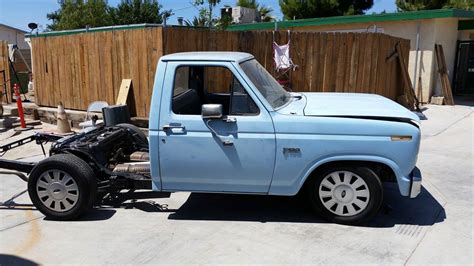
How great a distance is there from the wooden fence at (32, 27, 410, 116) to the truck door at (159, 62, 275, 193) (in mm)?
4007

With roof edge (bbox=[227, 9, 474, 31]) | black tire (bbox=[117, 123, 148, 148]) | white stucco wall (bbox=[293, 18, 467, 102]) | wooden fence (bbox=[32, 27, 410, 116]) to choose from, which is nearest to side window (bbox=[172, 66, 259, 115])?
black tire (bbox=[117, 123, 148, 148])

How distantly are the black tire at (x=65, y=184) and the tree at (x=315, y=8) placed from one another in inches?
981

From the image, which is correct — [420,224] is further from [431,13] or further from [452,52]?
[452,52]

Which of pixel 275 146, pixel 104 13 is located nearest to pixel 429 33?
pixel 275 146

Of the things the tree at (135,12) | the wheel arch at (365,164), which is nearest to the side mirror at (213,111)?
the wheel arch at (365,164)

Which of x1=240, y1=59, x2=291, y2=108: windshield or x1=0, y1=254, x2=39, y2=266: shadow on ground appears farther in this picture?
x1=240, y1=59, x2=291, y2=108: windshield

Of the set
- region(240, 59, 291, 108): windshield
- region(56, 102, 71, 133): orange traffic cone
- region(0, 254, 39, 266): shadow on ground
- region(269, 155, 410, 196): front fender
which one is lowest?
region(0, 254, 39, 266): shadow on ground

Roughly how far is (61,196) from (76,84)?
608cm

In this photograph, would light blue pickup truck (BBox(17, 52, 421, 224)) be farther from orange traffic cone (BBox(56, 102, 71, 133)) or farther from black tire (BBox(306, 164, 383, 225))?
orange traffic cone (BBox(56, 102, 71, 133))

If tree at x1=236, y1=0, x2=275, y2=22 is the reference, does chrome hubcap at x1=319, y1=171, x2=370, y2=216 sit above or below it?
below

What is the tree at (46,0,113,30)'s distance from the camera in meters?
32.8

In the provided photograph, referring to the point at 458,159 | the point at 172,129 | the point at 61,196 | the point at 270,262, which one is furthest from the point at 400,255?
A: the point at 458,159

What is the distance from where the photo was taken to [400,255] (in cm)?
414

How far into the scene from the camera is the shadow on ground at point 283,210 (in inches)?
197
